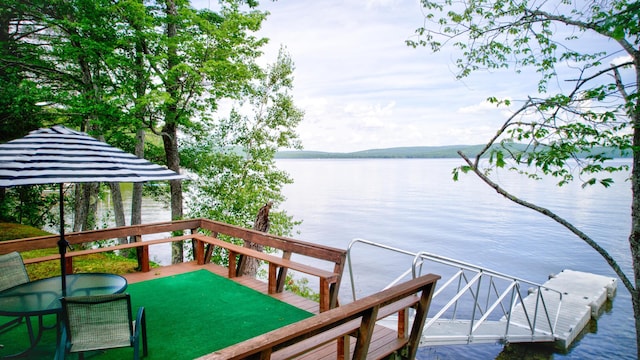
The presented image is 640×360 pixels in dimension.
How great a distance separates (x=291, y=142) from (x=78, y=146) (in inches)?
448

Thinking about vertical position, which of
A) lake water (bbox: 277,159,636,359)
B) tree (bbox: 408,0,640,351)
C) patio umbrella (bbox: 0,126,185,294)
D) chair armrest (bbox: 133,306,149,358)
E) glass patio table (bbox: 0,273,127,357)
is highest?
tree (bbox: 408,0,640,351)

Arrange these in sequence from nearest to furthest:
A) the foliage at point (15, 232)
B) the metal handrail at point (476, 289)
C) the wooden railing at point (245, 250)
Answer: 1. the wooden railing at point (245, 250)
2. the metal handrail at point (476, 289)
3. the foliage at point (15, 232)

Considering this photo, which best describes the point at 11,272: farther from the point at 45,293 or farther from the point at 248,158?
the point at 248,158

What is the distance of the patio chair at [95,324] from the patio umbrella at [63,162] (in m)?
0.72

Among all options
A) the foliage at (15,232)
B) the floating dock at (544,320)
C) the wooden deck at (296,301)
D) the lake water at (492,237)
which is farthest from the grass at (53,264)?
the lake water at (492,237)

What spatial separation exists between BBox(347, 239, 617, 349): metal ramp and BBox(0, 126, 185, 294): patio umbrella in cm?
295

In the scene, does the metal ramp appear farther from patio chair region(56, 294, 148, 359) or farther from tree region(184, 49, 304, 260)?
tree region(184, 49, 304, 260)

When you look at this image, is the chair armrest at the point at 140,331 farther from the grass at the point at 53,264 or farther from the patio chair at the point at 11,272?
the grass at the point at 53,264

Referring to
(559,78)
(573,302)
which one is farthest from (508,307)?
(559,78)

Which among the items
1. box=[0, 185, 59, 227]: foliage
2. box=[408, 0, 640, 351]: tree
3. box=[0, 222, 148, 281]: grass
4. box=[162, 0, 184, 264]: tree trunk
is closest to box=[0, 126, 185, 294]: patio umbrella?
box=[0, 222, 148, 281]: grass

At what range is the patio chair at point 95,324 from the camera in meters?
2.49

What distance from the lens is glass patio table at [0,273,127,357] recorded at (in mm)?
2820

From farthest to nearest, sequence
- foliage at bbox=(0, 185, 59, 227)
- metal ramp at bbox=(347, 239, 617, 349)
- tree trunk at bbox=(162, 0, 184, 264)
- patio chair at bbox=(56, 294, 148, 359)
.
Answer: foliage at bbox=(0, 185, 59, 227) → tree trunk at bbox=(162, 0, 184, 264) → metal ramp at bbox=(347, 239, 617, 349) → patio chair at bbox=(56, 294, 148, 359)

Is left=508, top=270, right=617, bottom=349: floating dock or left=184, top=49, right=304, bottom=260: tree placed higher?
left=184, top=49, right=304, bottom=260: tree
